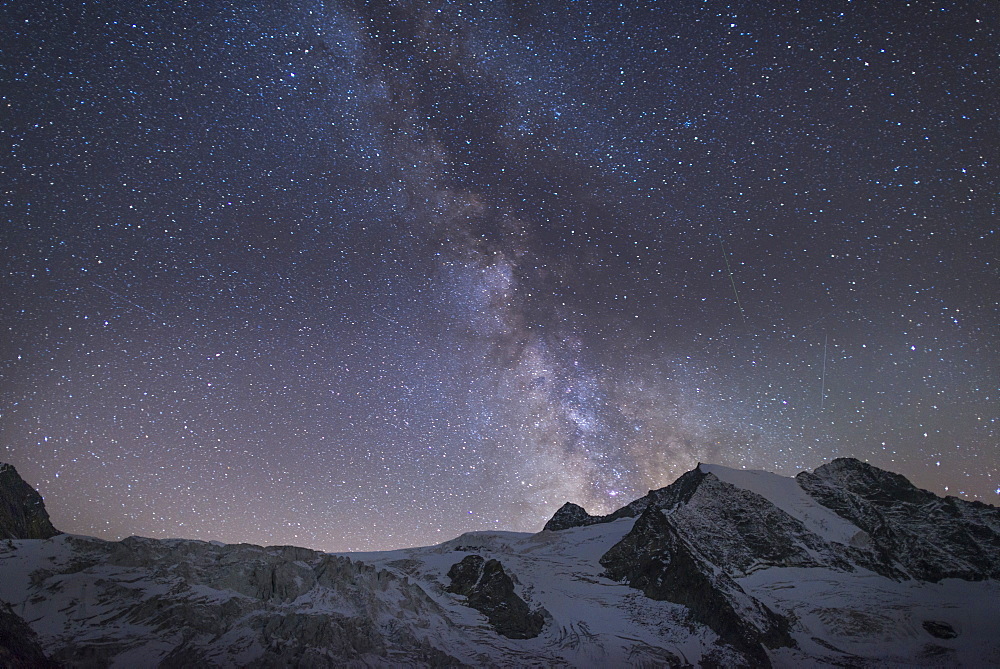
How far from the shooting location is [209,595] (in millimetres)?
55656

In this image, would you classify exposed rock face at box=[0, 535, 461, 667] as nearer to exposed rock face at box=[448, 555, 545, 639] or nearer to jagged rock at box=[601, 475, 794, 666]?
exposed rock face at box=[448, 555, 545, 639]

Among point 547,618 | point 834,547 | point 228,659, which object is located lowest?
point 228,659

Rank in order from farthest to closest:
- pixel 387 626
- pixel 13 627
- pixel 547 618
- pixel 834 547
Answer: pixel 834 547, pixel 547 618, pixel 387 626, pixel 13 627

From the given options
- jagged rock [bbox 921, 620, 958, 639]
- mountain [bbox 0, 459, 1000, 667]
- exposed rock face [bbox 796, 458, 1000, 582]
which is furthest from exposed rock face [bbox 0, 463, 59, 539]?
exposed rock face [bbox 796, 458, 1000, 582]

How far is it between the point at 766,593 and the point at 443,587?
1998 inches

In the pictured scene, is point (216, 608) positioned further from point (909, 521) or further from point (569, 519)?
point (909, 521)

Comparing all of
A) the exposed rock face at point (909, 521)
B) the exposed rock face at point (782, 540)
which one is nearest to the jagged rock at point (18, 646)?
the exposed rock face at point (782, 540)

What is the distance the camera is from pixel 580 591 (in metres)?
87.6

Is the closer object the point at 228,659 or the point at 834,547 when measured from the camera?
the point at 228,659

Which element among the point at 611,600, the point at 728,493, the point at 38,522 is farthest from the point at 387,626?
the point at 728,493

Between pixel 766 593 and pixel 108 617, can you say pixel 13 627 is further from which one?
pixel 766 593

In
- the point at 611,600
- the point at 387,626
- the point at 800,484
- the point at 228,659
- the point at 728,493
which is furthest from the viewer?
the point at 800,484

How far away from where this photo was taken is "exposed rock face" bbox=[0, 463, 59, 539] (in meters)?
68.8

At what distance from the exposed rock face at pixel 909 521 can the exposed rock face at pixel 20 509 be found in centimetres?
13056
